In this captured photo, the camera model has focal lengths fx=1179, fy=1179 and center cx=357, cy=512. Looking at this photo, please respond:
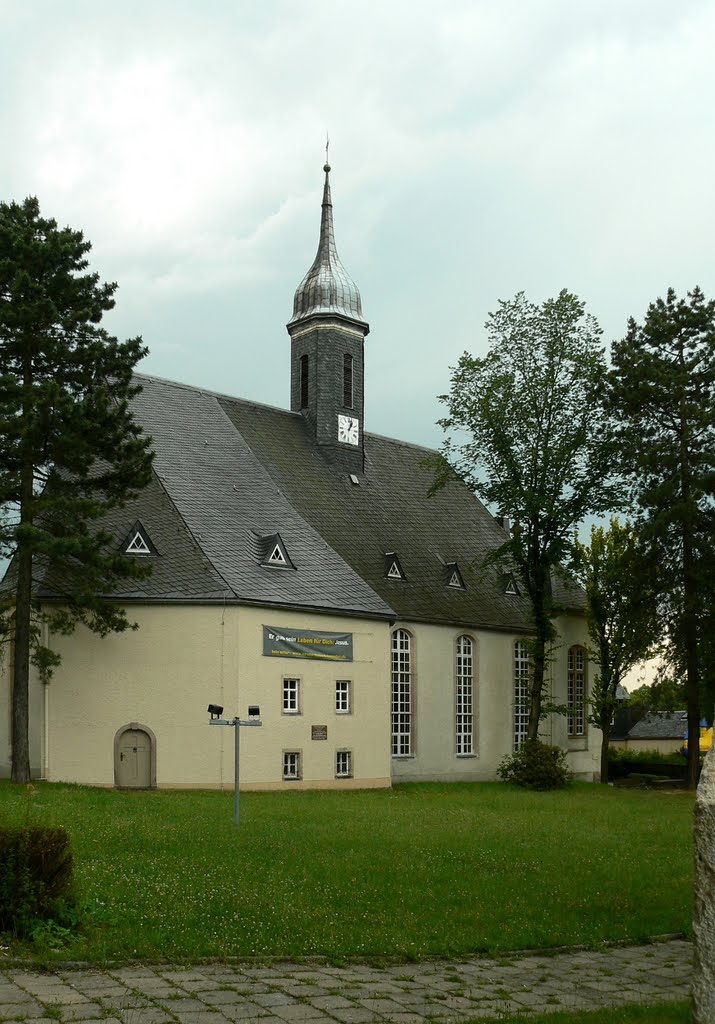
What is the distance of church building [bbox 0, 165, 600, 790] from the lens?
30.5 meters

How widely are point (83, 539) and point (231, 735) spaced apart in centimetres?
677

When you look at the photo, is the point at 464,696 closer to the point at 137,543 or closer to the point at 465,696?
the point at 465,696

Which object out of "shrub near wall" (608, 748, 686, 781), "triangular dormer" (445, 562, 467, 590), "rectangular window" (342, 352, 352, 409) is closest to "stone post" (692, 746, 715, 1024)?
"triangular dormer" (445, 562, 467, 590)

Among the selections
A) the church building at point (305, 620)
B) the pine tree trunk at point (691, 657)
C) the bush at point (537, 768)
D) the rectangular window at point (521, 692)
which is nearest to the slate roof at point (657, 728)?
the church building at point (305, 620)

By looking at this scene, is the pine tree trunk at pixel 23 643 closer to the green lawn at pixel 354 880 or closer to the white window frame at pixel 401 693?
the green lawn at pixel 354 880

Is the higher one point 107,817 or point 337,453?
point 337,453

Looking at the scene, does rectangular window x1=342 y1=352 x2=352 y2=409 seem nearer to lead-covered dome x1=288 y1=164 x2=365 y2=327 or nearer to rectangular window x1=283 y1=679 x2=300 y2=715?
lead-covered dome x1=288 y1=164 x2=365 y2=327

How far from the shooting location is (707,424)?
36375mm

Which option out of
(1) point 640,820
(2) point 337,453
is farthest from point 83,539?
(2) point 337,453

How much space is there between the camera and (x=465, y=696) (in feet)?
132

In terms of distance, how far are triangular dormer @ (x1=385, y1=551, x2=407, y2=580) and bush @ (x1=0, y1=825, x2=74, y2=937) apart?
28.2 meters

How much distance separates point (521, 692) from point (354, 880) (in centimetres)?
2980

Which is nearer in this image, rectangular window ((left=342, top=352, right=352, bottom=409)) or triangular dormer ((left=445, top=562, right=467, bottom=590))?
triangular dormer ((left=445, top=562, right=467, bottom=590))

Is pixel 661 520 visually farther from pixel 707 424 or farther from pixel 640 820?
pixel 640 820
